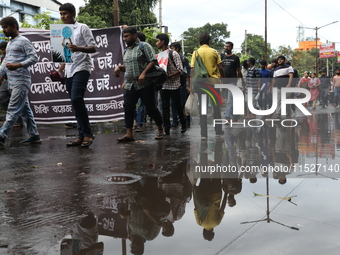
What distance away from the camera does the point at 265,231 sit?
3.03 meters

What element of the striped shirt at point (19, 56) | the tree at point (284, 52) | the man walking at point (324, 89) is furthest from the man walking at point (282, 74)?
the tree at point (284, 52)

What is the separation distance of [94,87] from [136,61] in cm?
244

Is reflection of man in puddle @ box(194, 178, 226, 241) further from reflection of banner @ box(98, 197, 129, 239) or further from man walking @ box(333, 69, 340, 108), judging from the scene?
man walking @ box(333, 69, 340, 108)

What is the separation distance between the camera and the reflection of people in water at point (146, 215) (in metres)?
2.96

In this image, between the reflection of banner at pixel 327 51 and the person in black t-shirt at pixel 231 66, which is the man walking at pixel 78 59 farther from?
the reflection of banner at pixel 327 51

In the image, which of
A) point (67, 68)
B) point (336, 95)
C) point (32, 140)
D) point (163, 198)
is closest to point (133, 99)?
point (67, 68)

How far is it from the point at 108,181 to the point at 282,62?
8.89 m

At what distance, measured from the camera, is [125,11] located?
123 feet

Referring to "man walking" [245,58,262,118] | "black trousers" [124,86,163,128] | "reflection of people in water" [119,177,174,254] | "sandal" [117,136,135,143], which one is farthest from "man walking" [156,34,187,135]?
"man walking" [245,58,262,118]

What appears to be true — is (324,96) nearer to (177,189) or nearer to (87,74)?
(87,74)

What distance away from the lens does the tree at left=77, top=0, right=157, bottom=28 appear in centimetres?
3691

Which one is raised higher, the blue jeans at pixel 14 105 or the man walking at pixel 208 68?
the man walking at pixel 208 68

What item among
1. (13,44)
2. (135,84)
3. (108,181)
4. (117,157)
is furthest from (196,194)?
(13,44)

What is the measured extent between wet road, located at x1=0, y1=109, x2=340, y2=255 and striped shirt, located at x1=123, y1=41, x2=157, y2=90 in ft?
3.28
